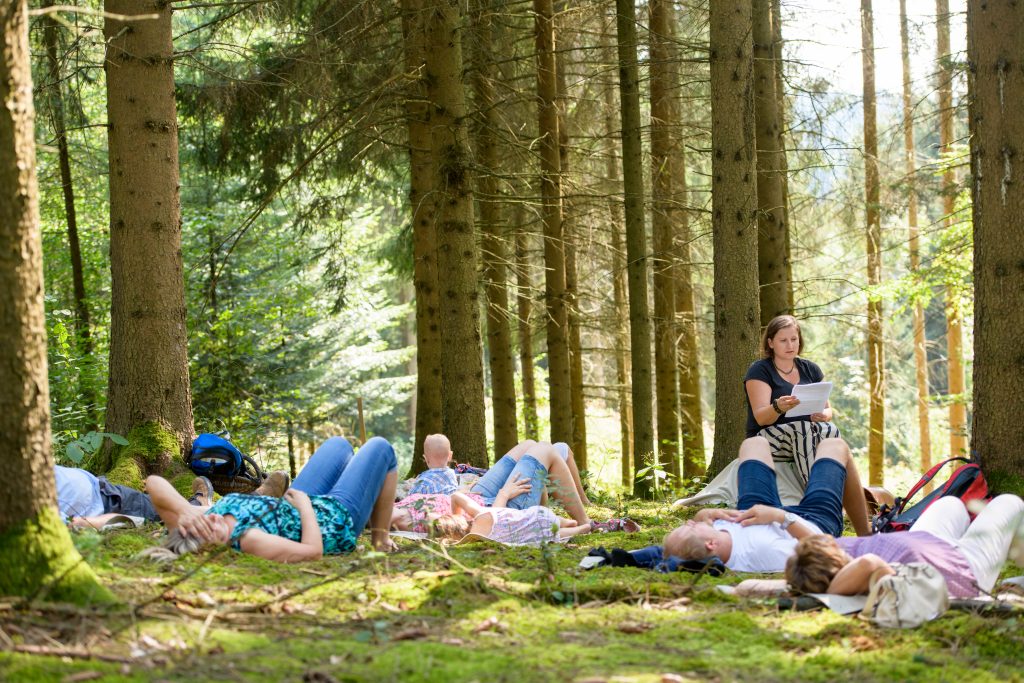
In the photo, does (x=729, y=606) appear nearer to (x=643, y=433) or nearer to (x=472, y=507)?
(x=472, y=507)

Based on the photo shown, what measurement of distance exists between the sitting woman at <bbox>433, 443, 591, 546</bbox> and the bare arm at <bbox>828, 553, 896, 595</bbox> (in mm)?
1769

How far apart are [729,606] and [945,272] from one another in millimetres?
11636

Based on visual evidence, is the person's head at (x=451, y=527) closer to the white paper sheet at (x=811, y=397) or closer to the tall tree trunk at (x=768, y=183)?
the white paper sheet at (x=811, y=397)

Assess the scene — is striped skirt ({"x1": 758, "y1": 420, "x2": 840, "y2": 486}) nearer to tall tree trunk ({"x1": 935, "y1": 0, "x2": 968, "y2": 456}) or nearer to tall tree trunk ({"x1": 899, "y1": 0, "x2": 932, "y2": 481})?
tall tree trunk ({"x1": 935, "y1": 0, "x2": 968, "y2": 456})

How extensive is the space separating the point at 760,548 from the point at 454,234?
457 centimetres

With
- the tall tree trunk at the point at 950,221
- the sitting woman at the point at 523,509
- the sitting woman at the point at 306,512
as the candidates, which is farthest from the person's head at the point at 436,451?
the tall tree trunk at the point at 950,221

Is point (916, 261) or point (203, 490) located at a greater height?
point (916, 261)

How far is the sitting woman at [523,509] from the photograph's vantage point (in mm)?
5867

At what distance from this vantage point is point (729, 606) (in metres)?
4.18

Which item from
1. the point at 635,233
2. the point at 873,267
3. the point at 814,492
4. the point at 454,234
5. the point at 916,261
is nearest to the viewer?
the point at 814,492

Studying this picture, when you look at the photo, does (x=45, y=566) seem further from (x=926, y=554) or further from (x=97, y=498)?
(x=926, y=554)

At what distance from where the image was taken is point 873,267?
15.5 metres

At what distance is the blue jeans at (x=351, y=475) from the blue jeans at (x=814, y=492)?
2116 mm

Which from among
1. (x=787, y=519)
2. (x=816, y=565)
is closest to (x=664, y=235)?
(x=787, y=519)
